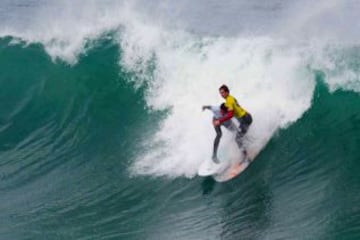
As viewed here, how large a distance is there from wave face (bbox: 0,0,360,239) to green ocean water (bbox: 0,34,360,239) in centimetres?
4

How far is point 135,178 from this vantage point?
1469 centimetres

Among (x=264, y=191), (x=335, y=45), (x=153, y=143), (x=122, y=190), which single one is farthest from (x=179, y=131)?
(x=335, y=45)

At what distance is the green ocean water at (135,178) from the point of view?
1221cm

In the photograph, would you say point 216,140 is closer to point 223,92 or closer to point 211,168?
point 211,168

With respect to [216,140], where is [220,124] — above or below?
above

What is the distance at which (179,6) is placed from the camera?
2803 cm

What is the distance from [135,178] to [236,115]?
2.73 meters

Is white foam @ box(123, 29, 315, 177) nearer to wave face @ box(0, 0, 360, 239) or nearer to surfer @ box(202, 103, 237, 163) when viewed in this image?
wave face @ box(0, 0, 360, 239)

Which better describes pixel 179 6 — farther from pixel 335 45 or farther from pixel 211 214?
pixel 211 214

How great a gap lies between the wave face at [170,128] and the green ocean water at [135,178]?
36 millimetres

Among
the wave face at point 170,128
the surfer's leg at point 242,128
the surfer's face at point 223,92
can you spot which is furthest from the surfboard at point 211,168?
the surfer's face at point 223,92

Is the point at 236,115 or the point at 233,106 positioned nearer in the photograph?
the point at 233,106

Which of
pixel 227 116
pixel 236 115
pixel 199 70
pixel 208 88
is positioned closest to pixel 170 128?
pixel 208 88

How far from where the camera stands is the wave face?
1278 cm
